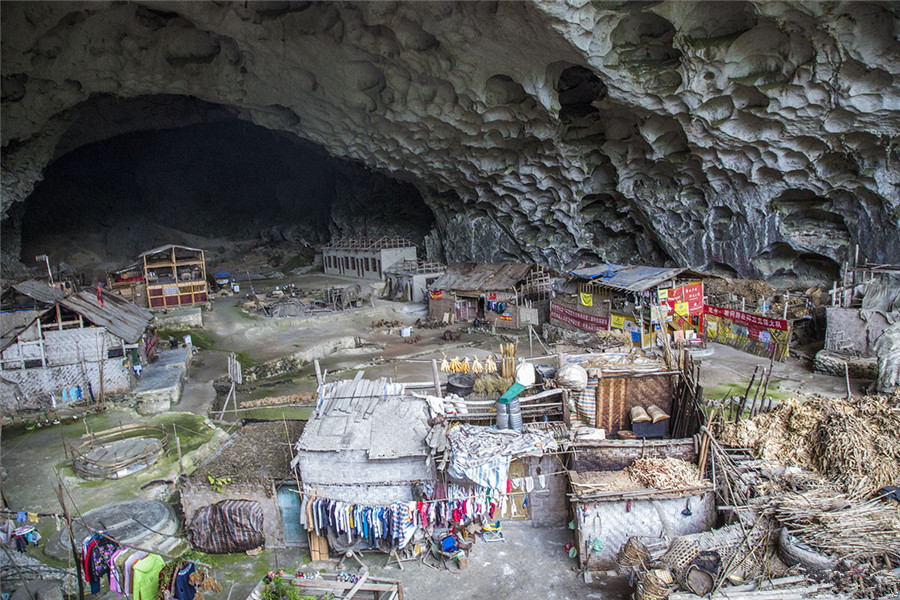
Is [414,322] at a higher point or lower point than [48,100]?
lower

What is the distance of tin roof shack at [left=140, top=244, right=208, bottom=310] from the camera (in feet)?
108

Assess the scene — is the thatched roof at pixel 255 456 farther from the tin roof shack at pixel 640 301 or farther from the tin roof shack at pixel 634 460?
the tin roof shack at pixel 640 301

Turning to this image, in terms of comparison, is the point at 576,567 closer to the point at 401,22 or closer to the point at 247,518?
the point at 247,518

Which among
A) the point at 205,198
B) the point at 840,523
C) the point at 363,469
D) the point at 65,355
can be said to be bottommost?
the point at 840,523

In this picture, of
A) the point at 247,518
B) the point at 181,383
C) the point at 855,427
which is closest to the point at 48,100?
the point at 181,383

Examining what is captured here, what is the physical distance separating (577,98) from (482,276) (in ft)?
40.0

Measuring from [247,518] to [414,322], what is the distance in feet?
76.7

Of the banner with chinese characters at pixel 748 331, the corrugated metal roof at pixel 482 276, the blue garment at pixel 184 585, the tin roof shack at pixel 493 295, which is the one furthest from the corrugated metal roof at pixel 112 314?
the banner with chinese characters at pixel 748 331

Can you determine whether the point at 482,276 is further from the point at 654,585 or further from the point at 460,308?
the point at 654,585

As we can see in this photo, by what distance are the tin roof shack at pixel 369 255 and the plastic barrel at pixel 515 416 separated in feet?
101

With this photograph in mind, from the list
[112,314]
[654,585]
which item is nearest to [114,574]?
[654,585]

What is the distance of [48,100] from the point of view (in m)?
28.7

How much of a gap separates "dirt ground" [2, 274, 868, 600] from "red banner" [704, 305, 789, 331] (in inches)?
51.2

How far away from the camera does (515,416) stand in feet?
39.0
